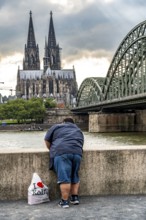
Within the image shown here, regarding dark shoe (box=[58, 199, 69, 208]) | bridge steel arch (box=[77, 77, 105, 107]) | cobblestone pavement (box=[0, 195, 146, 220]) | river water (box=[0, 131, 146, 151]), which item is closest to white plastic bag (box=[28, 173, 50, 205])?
cobblestone pavement (box=[0, 195, 146, 220])

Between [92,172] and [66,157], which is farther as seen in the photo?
[92,172]

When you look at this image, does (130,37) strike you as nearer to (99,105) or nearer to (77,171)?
(99,105)

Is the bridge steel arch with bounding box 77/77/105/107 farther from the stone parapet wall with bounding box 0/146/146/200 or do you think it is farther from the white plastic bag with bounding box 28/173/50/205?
the white plastic bag with bounding box 28/173/50/205

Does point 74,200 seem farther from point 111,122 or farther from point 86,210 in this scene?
point 111,122

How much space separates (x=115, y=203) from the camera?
7.29 m

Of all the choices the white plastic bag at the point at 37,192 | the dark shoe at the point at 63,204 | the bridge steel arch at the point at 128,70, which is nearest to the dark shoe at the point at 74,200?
the dark shoe at the point at 63,204

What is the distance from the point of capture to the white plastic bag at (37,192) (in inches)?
287

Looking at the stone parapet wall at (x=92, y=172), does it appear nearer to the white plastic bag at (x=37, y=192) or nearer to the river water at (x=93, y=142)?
the white plastic bag at (x=37, y=192)

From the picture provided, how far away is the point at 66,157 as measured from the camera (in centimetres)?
721

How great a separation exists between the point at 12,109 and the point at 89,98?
24951 millimetres

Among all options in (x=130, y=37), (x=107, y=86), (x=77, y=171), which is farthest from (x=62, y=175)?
(x=107, y=86)

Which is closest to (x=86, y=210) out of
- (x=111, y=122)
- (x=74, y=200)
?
(x=74, y=200)

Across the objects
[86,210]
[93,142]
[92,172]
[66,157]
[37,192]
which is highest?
[66,157]

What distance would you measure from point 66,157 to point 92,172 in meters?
0.93
